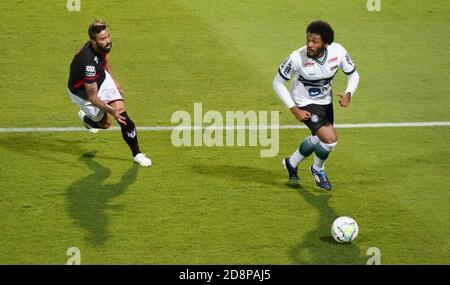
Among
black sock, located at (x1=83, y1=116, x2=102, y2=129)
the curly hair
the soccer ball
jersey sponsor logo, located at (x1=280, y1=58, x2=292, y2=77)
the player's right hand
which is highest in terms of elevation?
the curly hair

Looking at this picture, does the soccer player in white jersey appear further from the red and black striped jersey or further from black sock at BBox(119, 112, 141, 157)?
the red and black striped jersey

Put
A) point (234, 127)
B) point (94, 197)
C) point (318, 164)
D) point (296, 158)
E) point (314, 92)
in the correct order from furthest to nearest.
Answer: point (234, 127) < point (296, 158) < point (318, 164) < point (314, 92) < point (94, 197)

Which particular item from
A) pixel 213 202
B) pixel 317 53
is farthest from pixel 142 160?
pixel 317 53

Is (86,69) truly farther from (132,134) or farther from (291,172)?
(291,172)

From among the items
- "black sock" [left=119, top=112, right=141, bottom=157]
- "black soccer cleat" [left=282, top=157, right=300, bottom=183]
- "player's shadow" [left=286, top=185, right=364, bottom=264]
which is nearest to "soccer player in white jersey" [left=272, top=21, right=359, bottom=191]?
"black soccer cleat" [left=282, top=157, right=300, bottom=183]

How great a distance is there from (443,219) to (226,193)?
2.67 metres

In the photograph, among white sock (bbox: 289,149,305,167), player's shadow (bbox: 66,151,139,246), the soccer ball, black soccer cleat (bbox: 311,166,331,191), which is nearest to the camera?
the soccer ball

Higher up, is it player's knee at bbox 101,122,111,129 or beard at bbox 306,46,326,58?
beard at bbox 306,46,326,58

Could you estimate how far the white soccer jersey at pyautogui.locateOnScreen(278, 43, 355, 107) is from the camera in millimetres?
11602

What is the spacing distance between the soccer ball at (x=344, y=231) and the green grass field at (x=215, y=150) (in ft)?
0.33

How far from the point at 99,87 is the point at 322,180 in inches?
128

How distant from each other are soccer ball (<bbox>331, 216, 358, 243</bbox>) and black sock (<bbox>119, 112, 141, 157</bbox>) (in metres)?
3.41

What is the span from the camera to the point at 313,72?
38.1 ft

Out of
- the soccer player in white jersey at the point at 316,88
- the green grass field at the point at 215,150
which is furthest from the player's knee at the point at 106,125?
the soccer player in white jersey at the point at 316,88
